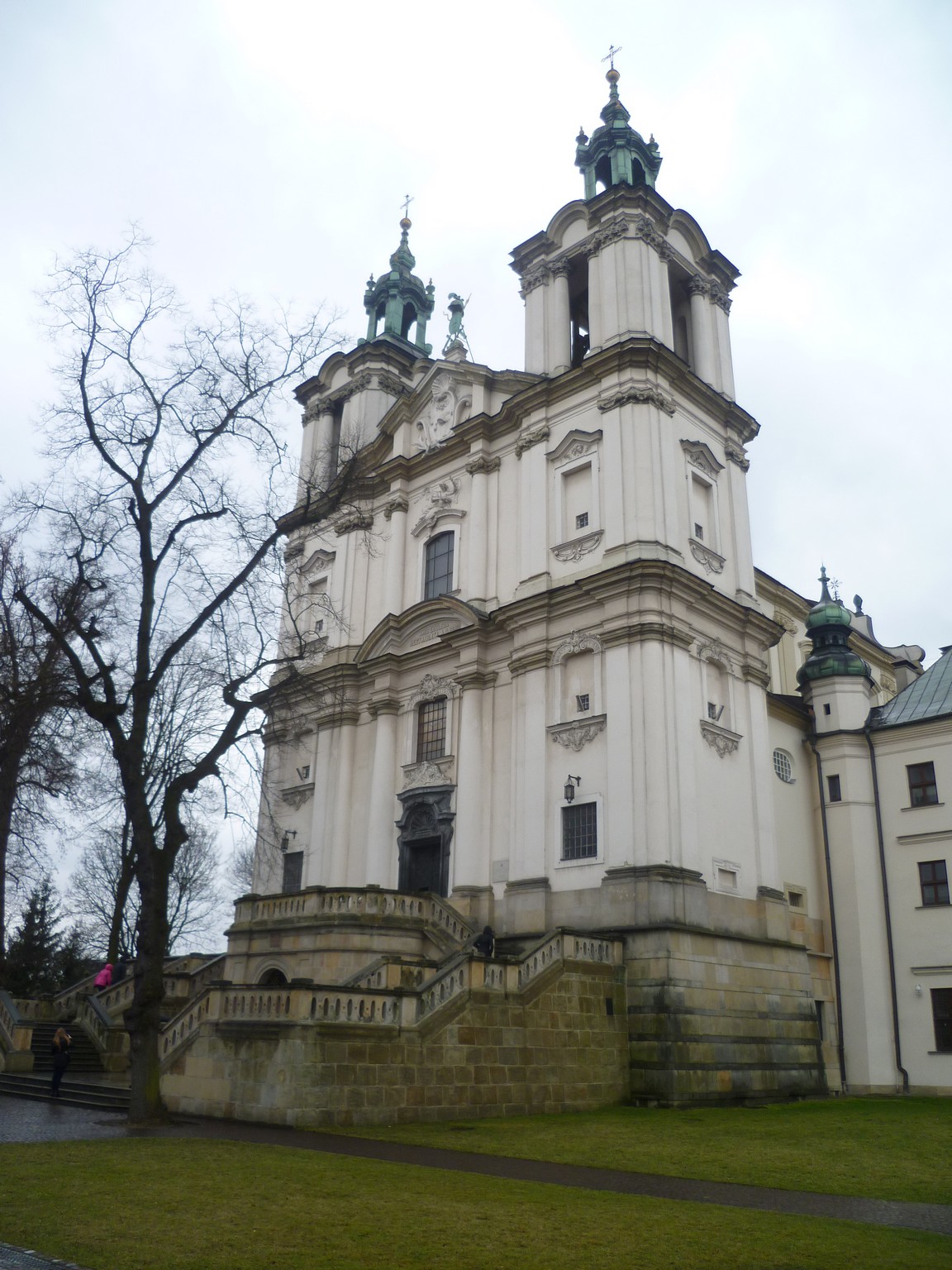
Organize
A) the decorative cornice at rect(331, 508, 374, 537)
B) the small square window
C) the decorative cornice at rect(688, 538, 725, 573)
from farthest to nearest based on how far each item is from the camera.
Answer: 1. the decorative cornice at rect(331, 508, 374, 537)
2. the decorative cornice at rect(688, 538, 725, 573)
3. the small square window

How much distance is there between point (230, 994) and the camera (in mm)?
17688

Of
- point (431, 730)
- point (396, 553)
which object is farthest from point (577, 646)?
point (396, 553)

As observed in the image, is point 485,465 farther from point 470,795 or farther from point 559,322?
point 470,795

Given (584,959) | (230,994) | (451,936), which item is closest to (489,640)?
(451,936)

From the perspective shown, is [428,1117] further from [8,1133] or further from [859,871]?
[859,871]

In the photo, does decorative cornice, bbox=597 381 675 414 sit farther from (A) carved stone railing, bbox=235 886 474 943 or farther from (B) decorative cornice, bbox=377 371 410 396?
(A) carved stone railing, bbox=235 886 474 943

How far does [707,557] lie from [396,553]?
10.4m

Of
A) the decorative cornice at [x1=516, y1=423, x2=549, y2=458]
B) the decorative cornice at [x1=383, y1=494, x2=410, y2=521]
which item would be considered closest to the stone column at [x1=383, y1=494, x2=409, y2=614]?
the decorative cornice at [x1=383, y1=494, x2=410, y2=521]

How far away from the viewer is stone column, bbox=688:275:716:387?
33688 mm

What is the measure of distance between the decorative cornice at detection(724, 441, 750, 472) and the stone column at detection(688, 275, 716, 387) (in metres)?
2.14

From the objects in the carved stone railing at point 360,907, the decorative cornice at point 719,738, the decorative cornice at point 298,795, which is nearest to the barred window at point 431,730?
the decorative cornice at point 298,795

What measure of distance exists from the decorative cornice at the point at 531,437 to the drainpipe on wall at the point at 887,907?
13375 millimetres

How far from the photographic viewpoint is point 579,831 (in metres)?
26.1

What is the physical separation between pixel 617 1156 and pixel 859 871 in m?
19.5
